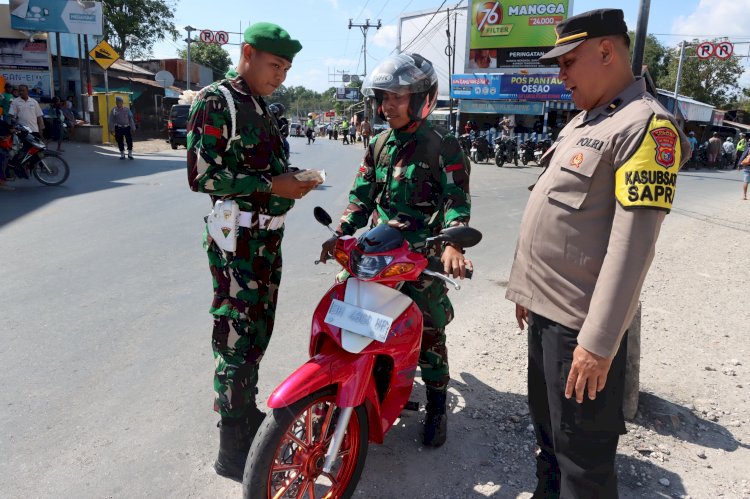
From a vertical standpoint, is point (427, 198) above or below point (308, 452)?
above

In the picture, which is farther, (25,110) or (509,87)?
(509,87)

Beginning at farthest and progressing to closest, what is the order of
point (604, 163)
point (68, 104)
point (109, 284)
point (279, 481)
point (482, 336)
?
point (68, 104)
point (109, 284)
point (482, 336)
point (279, 481)
point (604, 163)

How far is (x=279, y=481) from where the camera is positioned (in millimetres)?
2135

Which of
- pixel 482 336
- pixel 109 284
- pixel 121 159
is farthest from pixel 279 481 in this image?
pixel 121 159

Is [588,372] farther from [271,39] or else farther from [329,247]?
[271,39]

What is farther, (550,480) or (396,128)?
(396,128)

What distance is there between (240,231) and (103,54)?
1853 cm

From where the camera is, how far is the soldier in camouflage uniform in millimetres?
2461

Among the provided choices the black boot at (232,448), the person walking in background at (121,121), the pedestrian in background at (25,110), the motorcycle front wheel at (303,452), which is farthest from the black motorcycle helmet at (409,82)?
the person walking in background at (121,121)

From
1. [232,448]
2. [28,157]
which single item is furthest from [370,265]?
[28,157]

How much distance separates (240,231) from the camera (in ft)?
7.54

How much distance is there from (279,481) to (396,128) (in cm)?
162

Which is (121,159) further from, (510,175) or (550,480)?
(550,480)

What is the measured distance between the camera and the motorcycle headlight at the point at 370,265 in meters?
2.06
